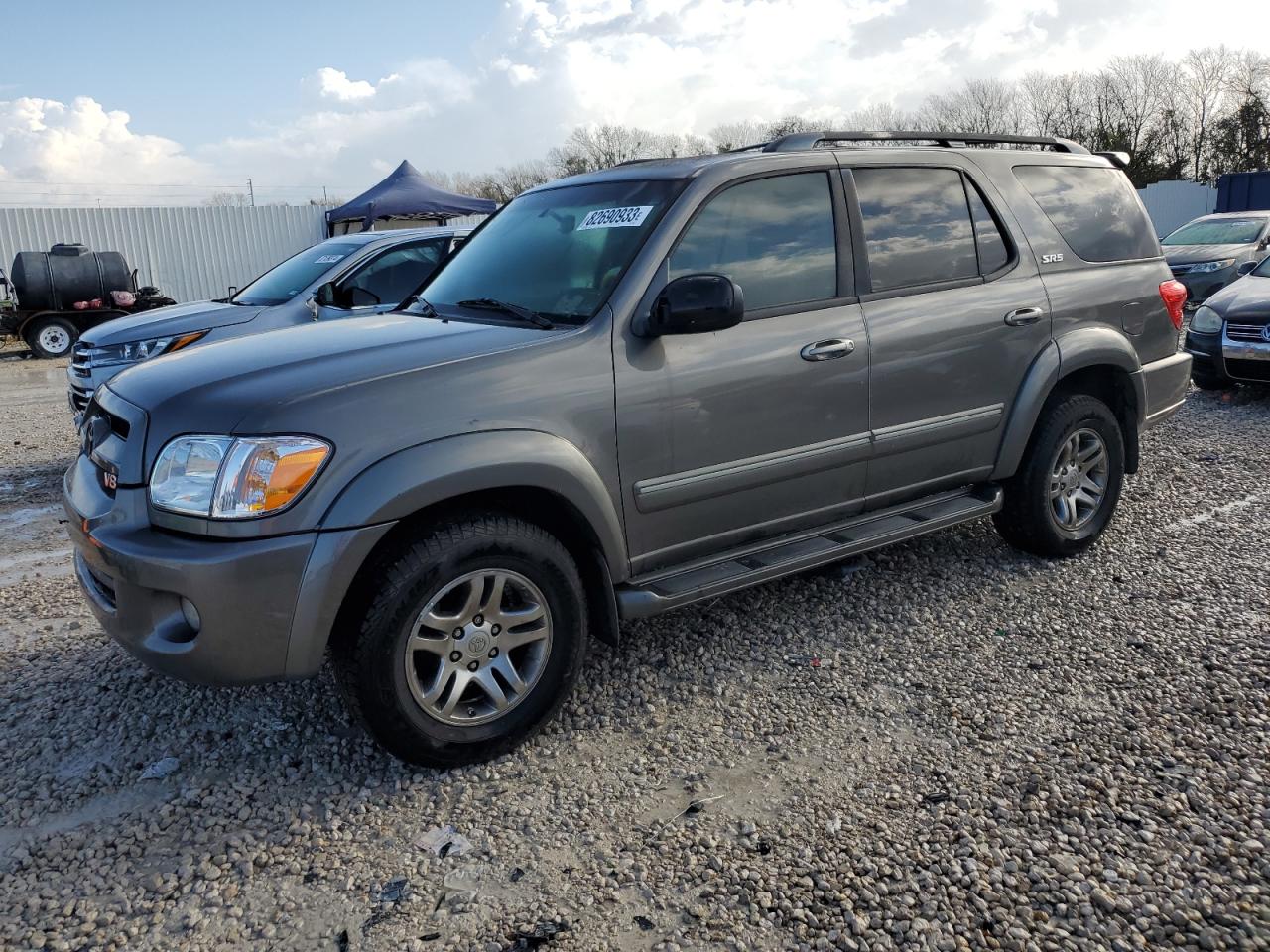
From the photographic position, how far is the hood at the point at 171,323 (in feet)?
22.7

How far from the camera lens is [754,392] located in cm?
351

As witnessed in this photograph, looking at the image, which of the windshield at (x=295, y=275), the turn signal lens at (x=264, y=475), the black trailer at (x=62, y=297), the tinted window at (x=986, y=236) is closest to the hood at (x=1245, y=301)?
the tinted window at (x=986, y=236)

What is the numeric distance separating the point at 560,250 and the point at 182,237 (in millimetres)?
21203

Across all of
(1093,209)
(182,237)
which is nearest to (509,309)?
(1093,209)

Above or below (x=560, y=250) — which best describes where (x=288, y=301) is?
below

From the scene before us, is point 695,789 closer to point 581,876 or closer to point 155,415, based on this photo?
point 581,876

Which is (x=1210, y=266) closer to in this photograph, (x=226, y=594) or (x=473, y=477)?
(x=473, y=477)

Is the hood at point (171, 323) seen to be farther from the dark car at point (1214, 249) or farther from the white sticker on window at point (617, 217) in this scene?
the dark car at point (1214, 249)

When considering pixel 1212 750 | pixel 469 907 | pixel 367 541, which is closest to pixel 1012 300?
pixel 1212 750

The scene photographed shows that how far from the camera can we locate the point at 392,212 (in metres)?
20.6

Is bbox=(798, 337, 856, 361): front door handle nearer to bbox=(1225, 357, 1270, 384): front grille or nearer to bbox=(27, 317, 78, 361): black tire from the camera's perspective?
bbox=(1225, 357, 1270, 384): front grille

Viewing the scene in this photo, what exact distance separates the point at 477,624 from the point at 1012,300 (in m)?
2.76

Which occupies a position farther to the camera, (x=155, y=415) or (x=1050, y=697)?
(x=1050, y=697)

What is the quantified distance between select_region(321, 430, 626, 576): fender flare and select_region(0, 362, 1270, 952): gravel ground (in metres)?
0.85
